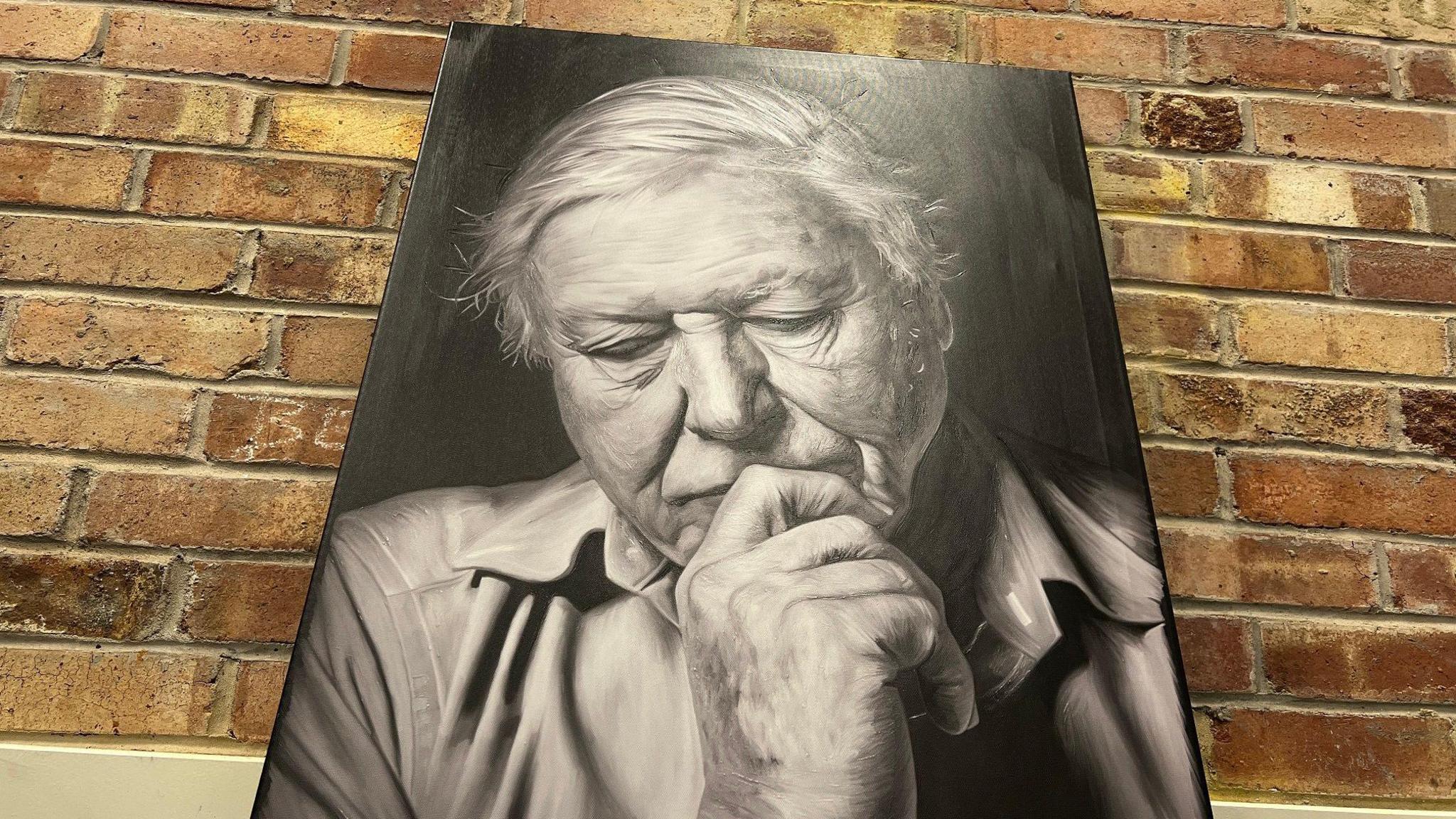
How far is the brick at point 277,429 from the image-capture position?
1033 mm

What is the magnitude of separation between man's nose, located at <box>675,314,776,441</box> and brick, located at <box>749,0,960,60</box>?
19.6 inches

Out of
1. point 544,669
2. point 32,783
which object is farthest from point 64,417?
point 544,669

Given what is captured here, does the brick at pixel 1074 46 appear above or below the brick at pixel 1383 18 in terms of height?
below

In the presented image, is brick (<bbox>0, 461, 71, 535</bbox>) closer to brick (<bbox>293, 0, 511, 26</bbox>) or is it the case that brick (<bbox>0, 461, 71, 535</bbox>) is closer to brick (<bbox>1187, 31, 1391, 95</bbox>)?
brick (<bbox>293, 0, 511, 26</bbox>)

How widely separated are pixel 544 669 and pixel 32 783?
0.53 meters

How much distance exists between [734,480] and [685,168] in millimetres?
363

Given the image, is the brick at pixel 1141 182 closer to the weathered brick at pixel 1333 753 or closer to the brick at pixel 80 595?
the weathered brick at pixel 1333 753

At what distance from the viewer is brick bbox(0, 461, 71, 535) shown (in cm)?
100

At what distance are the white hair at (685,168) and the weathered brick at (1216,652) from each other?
1.39ft

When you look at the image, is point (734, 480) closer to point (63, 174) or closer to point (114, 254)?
point (114, 254)

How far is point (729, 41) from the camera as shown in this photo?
1.24m

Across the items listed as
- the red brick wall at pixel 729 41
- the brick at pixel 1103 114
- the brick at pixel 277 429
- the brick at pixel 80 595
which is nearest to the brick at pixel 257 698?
the red brick wall at pixel 729 41

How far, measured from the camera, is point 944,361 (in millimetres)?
974

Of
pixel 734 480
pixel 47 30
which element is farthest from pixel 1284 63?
pixel 47 30
